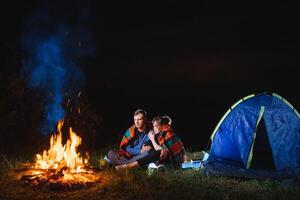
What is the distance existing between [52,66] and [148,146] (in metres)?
4.94

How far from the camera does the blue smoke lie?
11.8 m

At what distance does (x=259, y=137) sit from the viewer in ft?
29.7

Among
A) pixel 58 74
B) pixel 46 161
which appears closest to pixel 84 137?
pixel 58 74

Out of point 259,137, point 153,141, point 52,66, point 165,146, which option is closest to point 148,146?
point 153,141

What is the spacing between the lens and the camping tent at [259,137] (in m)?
8.26

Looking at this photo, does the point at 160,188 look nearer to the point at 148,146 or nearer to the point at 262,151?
the point at 148,146

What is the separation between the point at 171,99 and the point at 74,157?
1448 centimetres

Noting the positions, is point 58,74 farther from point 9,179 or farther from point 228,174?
point 228,174

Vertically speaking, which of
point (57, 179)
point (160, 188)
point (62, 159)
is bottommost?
point (160, 188)

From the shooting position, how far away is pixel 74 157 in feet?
24.8

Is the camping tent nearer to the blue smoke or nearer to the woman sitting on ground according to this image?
the woman sitting on ground

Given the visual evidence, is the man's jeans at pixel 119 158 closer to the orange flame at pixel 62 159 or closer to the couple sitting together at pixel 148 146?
the couple sitting together at pixel 148 146

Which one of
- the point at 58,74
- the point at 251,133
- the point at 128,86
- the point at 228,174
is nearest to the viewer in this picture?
the point at 228,174

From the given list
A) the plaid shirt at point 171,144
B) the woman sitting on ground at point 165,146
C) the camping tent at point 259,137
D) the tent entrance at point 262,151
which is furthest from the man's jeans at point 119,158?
the tent entrance at point 262,151
